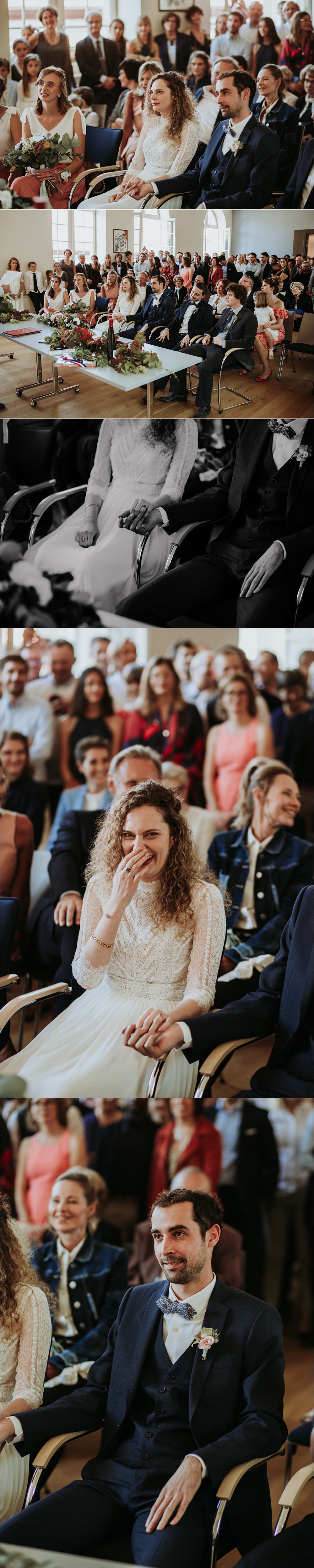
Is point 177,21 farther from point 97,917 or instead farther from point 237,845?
point 97,917

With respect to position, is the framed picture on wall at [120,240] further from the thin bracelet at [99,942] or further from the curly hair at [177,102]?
the thin bracelet at [99,942]

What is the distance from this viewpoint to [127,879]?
2580 millimetres

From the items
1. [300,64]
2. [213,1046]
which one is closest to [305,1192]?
[213,1046]

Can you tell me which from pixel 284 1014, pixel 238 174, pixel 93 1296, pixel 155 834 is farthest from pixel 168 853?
pixel 238 174

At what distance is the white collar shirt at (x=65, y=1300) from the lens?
262cm

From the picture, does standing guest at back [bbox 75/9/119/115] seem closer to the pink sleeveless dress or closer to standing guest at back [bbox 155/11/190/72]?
standing guest at back [bbox 155/11/190/72]

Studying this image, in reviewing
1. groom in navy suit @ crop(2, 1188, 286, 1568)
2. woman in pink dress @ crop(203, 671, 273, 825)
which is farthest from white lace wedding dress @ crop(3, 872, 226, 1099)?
groom in navy suit @ crop(2, 1188, 286, 1568)

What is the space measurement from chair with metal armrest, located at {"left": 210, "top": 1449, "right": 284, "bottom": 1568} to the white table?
2.27m

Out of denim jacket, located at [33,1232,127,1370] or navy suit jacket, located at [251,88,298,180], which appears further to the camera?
denim jacket, located at [33,1232,127,1370]

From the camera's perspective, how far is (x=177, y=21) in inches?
94.1

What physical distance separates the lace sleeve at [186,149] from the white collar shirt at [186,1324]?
2401 millimetres

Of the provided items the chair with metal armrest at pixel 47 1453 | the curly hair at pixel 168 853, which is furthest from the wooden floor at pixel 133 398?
the chair with metal armrest at pixel 47 1453

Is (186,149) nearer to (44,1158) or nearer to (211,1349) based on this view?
(44,1158)

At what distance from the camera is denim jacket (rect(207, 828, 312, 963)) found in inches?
100
